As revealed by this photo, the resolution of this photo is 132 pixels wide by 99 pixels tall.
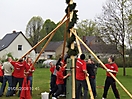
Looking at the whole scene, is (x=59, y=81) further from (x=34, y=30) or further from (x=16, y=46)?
(x=34, y=30)

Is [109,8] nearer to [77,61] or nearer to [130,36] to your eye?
[130,36]

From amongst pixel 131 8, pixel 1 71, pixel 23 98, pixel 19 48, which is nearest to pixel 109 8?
pixel 131 8

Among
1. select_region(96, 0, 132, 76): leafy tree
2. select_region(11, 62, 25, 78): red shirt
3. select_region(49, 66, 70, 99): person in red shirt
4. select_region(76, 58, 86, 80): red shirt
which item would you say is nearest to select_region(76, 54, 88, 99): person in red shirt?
select_region(76, 58, 86, 80): red shirt

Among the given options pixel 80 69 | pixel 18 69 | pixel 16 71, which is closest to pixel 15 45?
pixel 16 71

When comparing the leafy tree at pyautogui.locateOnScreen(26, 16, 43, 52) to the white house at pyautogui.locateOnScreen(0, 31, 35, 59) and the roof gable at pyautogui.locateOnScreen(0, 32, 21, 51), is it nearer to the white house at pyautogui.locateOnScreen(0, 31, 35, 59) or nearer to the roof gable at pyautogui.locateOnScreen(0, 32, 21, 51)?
the roof gable at pyautogui.locateOnScreen(0, 32, 21, 51)

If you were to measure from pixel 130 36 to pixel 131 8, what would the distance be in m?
2.83

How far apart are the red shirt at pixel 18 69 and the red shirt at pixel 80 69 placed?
3002 millimetres

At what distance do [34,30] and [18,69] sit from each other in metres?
58.1

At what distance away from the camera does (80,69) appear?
400 inches

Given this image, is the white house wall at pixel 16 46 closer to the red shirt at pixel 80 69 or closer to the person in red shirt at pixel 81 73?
the person in red shirt at pixel 81 73

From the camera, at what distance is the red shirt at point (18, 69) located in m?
12.1

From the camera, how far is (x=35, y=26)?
234 feet

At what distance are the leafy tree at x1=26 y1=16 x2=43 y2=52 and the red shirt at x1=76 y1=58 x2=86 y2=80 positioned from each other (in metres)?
55.3

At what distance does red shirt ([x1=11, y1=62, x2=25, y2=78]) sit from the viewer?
476 inches
